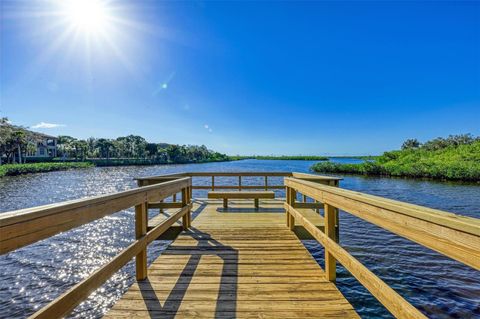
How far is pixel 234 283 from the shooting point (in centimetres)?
256

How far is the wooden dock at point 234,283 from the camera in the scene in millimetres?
2072

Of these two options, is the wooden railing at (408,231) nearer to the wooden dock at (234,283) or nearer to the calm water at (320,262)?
the wooden dock at (234,283)

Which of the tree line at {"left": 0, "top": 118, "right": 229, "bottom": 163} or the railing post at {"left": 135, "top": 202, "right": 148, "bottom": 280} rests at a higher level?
the tree line at {"left": 0, "top": 118, "right": 229, "bottom": 163}

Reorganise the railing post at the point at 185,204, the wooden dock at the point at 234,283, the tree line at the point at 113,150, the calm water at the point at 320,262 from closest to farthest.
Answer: the wooden dock at the point at 234,283
the calm water at the point at 320,262
the railing post at the point at 185,204
the tree line at the point at 113,150

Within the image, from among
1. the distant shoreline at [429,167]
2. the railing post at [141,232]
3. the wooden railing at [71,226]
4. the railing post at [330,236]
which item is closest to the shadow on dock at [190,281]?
the railing post at [141,232]

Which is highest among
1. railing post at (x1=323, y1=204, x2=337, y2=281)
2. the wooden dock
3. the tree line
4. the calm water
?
the tree line

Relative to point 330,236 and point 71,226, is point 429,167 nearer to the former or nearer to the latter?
point 330,236

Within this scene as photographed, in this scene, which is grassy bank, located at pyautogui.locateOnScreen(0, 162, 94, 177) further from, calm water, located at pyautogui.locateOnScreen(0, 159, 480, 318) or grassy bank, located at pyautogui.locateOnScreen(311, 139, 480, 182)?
grassy bank, located at pyautogui.locateOnScreen(311, 139, 480, 182)

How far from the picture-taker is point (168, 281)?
2621mm

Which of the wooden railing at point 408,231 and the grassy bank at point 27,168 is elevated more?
the wooden railing at point 408,231

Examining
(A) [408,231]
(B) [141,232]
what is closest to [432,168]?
(A) [408,231]

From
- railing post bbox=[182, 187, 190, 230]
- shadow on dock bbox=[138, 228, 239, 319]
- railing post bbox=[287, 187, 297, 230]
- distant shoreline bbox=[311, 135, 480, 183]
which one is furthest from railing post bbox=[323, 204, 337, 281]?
Answer: distant shoreline bbox=[311, 135, 480, 183]

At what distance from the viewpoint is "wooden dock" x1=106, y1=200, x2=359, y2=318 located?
2.07 metres

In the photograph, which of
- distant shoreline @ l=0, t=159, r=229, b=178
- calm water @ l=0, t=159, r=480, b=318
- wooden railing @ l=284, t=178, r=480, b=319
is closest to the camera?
wooden railing @ l=284, t=178, r=480, b=319
